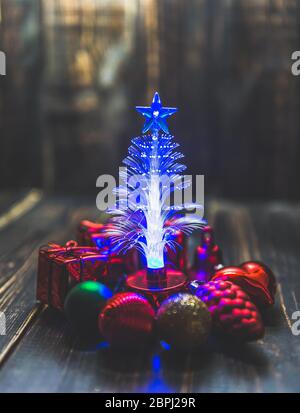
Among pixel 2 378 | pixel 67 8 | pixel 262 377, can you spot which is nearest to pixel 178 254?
pixel 262 377

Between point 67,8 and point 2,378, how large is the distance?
2279 mm

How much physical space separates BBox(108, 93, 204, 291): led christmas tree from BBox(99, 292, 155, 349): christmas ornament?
0.40ft

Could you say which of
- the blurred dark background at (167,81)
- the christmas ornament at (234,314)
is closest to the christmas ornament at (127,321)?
the christmas ornament at (234,314)

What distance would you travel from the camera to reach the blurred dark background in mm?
3086

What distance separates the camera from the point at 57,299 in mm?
1697

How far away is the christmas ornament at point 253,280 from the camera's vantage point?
1644mm

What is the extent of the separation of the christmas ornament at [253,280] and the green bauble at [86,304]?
33cm

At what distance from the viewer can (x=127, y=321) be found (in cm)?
146

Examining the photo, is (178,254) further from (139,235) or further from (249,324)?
(249,324)

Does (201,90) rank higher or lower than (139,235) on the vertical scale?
higher

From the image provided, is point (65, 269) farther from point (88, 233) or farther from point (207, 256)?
point (207, 256)
